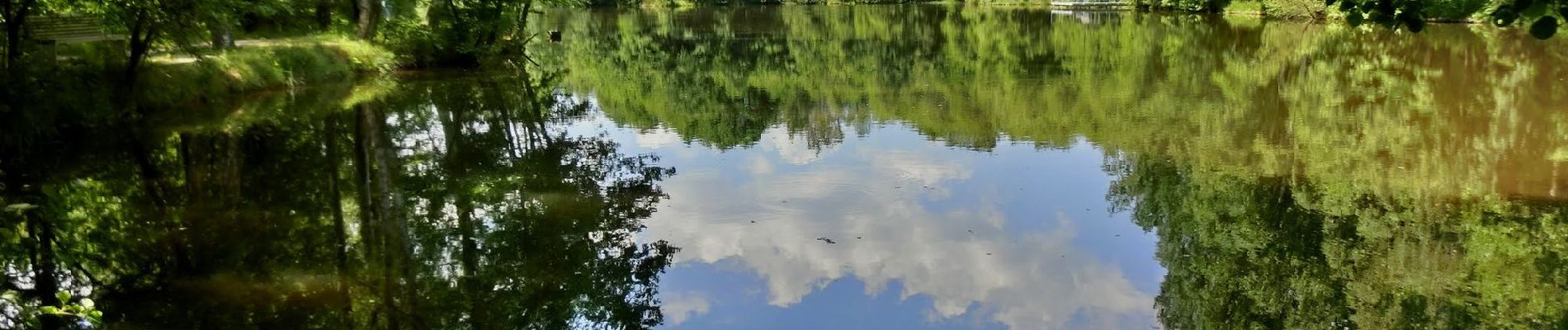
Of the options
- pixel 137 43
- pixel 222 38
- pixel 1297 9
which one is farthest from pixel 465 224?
pixel 1297 9

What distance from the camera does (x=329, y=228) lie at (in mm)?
9500

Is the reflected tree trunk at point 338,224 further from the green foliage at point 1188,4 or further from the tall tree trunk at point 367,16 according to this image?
the green foliage at point 1188,4

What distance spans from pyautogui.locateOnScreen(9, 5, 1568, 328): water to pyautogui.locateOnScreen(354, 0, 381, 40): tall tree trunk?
3896 millimetres

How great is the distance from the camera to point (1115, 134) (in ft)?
50.7

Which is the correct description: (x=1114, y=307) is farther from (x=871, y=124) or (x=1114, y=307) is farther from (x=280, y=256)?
(x=871, y=124)

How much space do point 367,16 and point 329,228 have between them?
54.5 feet

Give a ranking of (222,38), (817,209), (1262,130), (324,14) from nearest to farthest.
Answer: (817,209) < (1262,130) < (222,38) < (324,14)

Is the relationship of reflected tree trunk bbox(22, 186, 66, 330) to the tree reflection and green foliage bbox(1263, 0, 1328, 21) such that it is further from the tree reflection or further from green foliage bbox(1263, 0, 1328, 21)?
green foliage bbox(1263, 0, 1328, 21)

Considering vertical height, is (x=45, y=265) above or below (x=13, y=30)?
below

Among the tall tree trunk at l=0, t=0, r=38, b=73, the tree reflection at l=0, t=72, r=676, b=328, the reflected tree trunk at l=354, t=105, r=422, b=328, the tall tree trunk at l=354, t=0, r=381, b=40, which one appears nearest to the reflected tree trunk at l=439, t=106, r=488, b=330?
the tree reflection at l=0, t=72, r=676, b=328

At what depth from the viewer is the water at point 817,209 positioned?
7.58m

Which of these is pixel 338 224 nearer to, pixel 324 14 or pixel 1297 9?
pixel 324 14

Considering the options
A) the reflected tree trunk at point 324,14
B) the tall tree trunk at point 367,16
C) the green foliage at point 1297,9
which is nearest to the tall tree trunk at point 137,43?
the tall tree trunk at point 367,16

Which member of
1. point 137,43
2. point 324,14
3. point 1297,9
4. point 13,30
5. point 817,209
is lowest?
point 1297,9
